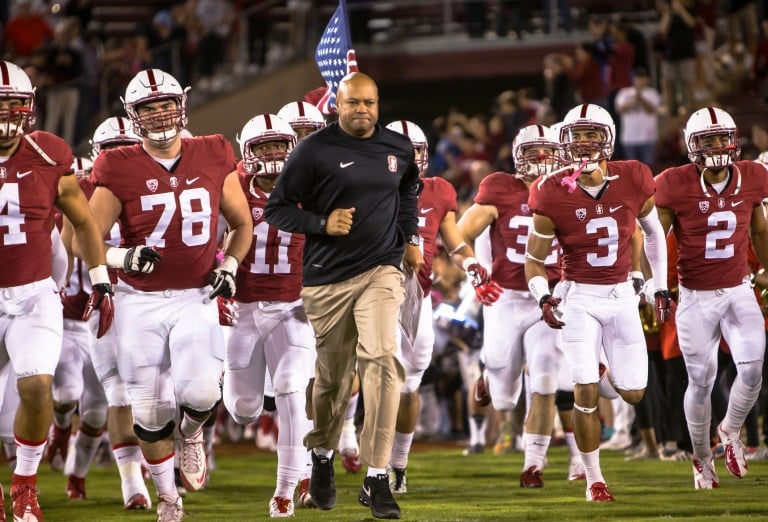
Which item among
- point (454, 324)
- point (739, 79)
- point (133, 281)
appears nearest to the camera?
point (133, 281)

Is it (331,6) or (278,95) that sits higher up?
(331,6)

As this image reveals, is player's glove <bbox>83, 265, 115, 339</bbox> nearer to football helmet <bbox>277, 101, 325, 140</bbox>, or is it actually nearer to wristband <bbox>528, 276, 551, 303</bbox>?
football helmet <bbox>277, 101, 325, 140</bbox>

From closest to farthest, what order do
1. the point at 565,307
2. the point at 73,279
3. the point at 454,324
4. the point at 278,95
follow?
the point at 565,307 → the point at 73,279 → the point at 454,324 → the point at 278,95

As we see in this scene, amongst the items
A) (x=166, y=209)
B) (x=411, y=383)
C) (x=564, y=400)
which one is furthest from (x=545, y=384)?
(x=166, y=209)

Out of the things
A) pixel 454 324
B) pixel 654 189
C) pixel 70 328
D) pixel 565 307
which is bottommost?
pixel 454 324

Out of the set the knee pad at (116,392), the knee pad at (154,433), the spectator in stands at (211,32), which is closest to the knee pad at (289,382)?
the knee pad at (154,433)

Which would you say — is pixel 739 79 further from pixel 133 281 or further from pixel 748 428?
pixel 133 281

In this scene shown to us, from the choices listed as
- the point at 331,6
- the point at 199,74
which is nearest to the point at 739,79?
the point at 331,6

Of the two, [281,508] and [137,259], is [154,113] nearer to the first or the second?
[137,259]

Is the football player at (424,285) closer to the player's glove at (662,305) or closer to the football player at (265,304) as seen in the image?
the football player at (265,304)

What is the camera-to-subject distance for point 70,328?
838cm

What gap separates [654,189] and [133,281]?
2.92 m

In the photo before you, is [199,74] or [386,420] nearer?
[386,420]

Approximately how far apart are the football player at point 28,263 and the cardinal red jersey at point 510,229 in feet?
10.6
